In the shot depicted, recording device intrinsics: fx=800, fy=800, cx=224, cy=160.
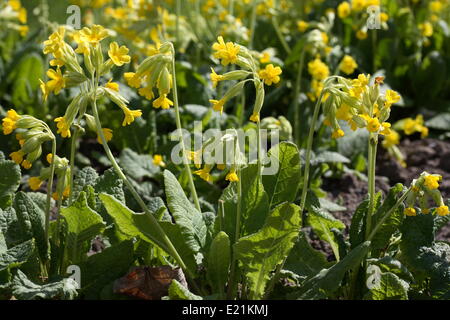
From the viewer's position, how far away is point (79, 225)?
8.90ft

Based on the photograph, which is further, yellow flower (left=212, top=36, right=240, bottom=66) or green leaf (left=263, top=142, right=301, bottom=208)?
green leaf (left=263, top=142, right=301, bottom=208)

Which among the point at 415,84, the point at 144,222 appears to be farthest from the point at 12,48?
the point at 144,222

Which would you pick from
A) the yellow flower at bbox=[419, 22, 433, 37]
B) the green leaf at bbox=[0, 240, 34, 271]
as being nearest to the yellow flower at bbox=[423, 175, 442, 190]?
the green leaf at bbox=[0, 240, 34, 271]

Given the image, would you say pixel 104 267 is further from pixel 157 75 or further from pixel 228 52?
pixel 228 52

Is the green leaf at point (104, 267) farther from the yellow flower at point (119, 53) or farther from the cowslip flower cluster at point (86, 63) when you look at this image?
the yellow flower at point (119, 53)

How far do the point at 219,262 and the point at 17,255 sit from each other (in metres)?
0.67

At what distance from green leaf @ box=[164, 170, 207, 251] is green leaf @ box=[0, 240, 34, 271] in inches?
19.4

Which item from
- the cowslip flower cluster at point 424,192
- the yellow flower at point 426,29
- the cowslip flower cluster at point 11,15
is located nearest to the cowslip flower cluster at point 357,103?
the cowslip flower cluster at point 424,192

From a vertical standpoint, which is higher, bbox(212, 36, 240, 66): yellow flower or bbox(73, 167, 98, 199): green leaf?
bbox(212, 36, 240, 66): yellow flower

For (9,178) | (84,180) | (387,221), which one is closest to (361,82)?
(387,221)

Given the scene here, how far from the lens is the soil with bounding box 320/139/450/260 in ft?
13.1

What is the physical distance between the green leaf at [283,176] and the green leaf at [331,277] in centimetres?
37

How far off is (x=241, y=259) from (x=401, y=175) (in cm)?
190

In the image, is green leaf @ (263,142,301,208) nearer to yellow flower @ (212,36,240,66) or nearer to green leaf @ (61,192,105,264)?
yellow flower @ (212,36,240,66)
